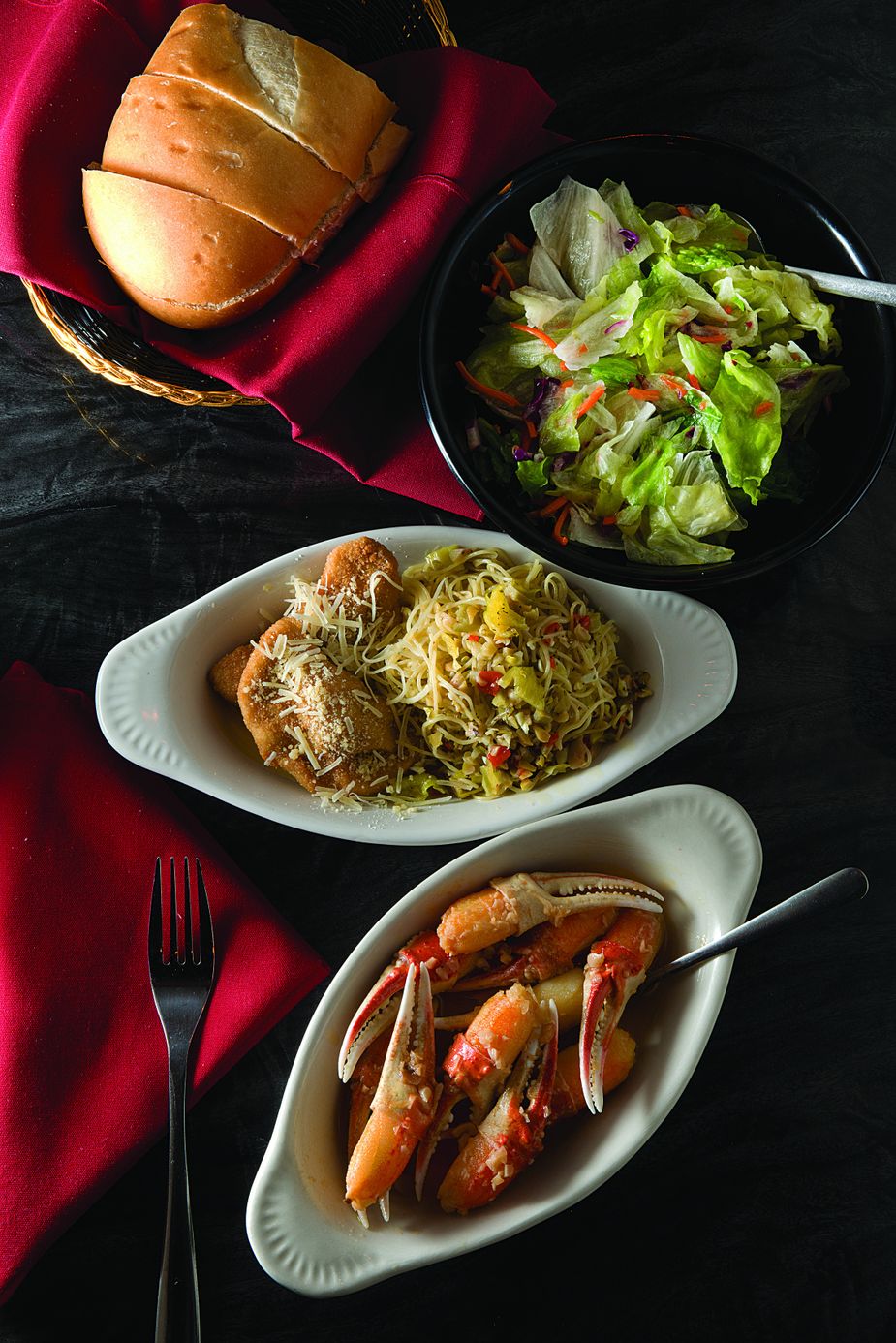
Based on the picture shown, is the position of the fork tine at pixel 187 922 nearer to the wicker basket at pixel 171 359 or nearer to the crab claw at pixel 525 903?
the crab claw at pixel 525 903

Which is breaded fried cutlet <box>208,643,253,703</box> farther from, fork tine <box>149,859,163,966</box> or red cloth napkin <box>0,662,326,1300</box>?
fork tine <box>149,859,163,966</box>

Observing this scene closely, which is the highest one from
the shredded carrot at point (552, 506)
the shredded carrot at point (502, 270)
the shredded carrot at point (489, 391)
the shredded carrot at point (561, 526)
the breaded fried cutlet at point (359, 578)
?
the shredded carrot at point (502, 270)

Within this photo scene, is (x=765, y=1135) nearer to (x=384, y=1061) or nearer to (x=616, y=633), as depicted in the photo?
(x=384, y=1061)

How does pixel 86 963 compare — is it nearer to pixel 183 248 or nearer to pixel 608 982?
pixel 608 982

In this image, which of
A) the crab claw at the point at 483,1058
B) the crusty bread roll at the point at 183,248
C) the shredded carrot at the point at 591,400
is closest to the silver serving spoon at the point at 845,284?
the shredded carrot at the point at 591,400

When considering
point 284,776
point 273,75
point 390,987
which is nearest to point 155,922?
point 284,776

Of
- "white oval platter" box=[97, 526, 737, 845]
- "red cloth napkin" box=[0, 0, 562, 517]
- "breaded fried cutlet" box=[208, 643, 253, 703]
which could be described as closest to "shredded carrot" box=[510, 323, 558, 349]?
"red cloth napkin" box=[0, 0, 562, 517]
